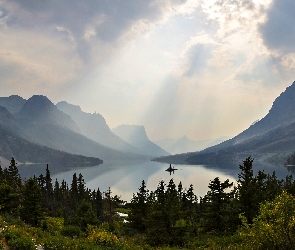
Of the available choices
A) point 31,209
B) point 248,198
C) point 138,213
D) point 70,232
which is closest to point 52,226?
point 70,232

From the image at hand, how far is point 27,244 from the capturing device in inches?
554

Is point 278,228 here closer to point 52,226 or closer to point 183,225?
point 183,225

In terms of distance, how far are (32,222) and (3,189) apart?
6.56 meters

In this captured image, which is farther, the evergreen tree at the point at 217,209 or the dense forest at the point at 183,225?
the evergreen tree at the point at 217,209

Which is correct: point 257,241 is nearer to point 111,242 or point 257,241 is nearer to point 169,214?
point 111,242

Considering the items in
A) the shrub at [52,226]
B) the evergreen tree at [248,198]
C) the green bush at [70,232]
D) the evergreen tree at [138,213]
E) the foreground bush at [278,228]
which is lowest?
the evergreen tree at [138,213]

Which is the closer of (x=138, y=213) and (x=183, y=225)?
(x=183, y=225)

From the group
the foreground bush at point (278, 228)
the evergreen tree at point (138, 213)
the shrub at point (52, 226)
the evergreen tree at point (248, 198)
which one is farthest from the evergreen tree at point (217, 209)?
the foreground bush at point (278, 228)

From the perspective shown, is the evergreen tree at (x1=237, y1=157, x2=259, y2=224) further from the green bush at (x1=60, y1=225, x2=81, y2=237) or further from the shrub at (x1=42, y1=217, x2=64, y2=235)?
the shrub at (x1=42, y1=217, x2=64, y2=235)

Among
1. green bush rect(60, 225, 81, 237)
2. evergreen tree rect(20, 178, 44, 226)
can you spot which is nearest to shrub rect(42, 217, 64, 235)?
green bush rect(60, 225, 81, 237)

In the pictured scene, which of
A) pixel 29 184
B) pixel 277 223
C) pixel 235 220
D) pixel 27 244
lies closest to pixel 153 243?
pixel 235 220

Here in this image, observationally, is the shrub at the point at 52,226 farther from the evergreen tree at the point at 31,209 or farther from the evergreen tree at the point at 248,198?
the evergreen tree at the point at 248,198

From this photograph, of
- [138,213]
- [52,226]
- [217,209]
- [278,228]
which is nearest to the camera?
[278,228]

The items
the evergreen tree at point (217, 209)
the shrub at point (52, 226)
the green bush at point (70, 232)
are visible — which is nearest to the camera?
the green bush at point (70, 232)
